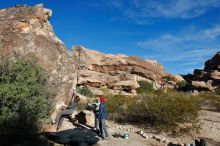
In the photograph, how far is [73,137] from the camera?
1177 cm

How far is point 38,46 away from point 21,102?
10.2ft

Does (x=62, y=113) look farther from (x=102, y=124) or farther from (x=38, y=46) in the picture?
(x=38, y=46)

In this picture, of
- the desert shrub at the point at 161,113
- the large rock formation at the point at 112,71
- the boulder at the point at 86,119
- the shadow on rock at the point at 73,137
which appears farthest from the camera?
the large rock formation at the point at 112,71

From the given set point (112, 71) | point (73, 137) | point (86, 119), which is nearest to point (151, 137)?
point (86, 119)

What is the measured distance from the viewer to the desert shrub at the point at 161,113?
1639 cm

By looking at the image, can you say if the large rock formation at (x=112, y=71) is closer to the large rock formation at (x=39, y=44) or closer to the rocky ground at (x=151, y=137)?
the rocky ground at (x=151, y=137)

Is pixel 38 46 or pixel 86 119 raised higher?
pixel 38 46

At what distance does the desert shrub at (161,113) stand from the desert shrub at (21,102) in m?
7.40

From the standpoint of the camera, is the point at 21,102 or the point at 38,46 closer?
the point at 21,102

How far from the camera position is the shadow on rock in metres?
11.4

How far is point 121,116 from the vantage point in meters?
18.0

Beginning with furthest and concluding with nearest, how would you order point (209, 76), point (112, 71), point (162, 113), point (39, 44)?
1. point (209, 76)
2. point (112, 71)
3. point (162, 113)
4. point (39, 44)

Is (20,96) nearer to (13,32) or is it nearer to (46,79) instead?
(46,79)

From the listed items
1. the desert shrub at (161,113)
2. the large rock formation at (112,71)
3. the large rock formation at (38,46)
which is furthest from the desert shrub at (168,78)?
the large rock formation at (38,46)
